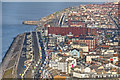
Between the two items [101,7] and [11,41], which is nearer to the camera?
[11,41]

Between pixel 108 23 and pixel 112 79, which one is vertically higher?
pixel 108 23

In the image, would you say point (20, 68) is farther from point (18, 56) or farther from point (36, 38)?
point (36, 38)

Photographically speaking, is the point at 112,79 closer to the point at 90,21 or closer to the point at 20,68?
the point at 20,68

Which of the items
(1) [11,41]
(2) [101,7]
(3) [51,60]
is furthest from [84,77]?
(2) [101,7]

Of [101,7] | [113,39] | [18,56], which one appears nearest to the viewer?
[18,56]

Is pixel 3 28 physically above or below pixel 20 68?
above

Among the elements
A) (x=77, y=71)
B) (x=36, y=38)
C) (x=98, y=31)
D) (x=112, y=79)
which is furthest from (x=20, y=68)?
(x=98, y=31)

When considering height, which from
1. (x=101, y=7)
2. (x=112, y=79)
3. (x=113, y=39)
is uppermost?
(x=101, y=7)

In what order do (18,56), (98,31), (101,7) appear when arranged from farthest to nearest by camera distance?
(101,7)
(98,31)
(18,56)

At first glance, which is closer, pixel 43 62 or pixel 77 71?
pixel 77 71
